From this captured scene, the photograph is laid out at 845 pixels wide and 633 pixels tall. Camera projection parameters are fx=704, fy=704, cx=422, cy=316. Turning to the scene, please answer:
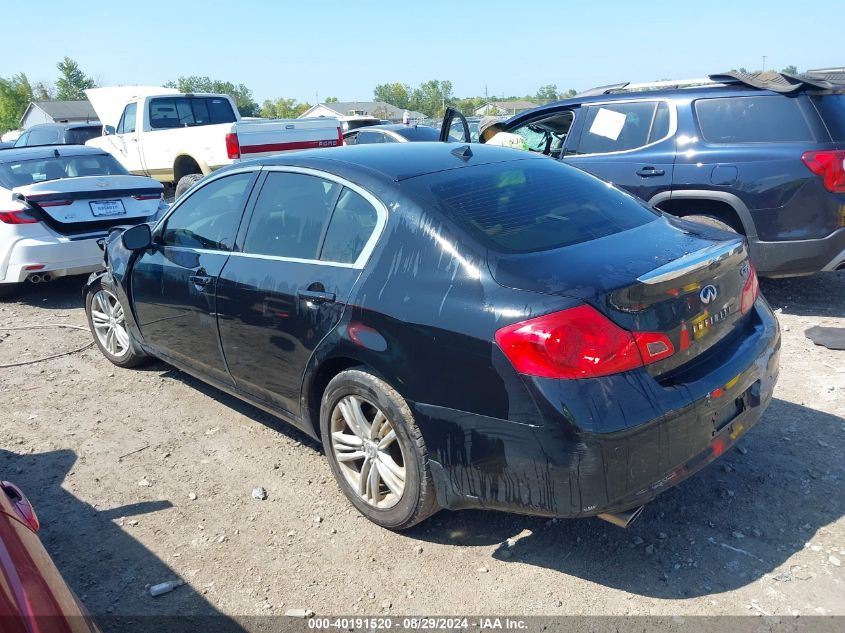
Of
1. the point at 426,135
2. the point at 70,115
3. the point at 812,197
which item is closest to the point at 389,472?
the point at 812,197

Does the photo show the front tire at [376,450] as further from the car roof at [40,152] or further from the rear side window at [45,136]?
the rear side window at [45,136]

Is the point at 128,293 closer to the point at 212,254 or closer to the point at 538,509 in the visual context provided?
the point at 212,254

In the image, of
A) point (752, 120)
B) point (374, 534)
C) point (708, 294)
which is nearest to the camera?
point (708, 294)

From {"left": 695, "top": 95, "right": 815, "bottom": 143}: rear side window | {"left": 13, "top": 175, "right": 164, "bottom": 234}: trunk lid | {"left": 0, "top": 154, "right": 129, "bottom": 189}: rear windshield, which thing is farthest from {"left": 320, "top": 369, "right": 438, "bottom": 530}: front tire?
{"left": 0, "top": 154, "right": 129, "bottom": 189}: rear windshield

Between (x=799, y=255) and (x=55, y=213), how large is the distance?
6.96m

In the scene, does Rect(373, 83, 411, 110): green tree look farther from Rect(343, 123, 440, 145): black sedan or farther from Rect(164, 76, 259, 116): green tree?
Rect(343, 123, 440, 145): black sedan

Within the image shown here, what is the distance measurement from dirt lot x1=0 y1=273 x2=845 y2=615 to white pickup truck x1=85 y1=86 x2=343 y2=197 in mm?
6200

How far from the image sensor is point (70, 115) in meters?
79.0

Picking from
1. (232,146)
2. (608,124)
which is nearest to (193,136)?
(232,146)

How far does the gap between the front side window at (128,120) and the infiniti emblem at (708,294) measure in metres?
12.7

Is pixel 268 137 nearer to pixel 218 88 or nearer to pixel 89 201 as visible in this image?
pixel 89 201

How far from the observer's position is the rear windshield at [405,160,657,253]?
3058 millimetres

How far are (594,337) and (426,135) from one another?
1220cm

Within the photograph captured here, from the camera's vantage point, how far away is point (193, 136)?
11.4 metres
